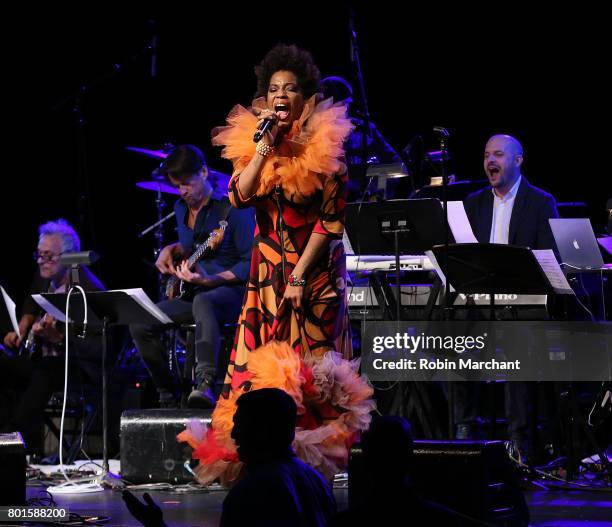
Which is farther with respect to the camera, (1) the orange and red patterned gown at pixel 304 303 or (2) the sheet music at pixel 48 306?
(2) the sheet music at pixel 48 306

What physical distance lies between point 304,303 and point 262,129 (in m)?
0.71

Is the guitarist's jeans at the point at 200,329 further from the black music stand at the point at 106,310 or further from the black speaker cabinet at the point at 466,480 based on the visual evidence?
the black speaker cabinet at the point at 466,480

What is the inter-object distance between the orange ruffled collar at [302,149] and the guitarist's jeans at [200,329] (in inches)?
96.3

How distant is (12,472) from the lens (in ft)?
13.6

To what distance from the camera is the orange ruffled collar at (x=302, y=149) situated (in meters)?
4.05

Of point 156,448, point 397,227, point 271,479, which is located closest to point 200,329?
point 156,448

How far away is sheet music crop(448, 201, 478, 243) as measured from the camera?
20.3 feet

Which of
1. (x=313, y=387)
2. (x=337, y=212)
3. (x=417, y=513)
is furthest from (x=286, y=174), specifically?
(x=417, y=513)

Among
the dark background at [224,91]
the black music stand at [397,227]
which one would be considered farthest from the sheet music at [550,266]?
the dark background at [224,91]

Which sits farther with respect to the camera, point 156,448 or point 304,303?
point 156,448

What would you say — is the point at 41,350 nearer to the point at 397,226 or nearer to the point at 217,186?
the point at 217,186

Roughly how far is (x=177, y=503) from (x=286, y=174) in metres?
1.89

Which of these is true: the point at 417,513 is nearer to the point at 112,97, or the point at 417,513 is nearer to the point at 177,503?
the point at 177,503

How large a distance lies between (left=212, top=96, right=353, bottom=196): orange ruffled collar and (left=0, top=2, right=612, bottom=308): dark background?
13.3ft
